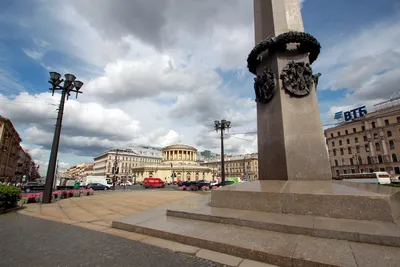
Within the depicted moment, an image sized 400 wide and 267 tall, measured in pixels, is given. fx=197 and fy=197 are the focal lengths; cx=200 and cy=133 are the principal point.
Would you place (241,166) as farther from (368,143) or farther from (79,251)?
(79,251)

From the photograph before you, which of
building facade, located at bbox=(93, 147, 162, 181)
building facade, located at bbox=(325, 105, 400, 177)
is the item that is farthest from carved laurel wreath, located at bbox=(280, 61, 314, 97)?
building facade, located at bbox=(93, 147, 162, 181)

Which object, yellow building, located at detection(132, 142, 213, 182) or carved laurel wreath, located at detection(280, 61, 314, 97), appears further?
yellow building, located at detection(132, 142, 213, 182)

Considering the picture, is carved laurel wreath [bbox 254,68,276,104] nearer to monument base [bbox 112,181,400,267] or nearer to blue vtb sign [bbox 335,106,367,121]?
monument base [bbox 112,181,400,267]

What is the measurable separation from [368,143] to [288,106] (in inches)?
2358

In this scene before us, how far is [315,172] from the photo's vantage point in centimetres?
593

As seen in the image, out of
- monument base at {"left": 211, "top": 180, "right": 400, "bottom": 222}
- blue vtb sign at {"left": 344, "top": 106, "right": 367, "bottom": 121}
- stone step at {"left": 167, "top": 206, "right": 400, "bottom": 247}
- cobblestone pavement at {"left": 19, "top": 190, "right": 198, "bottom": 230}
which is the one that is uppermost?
blue vtb sign at {"left": 344, "top": 106, "right": 367, "bottom": 121}

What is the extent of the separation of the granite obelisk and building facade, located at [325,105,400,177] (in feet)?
185

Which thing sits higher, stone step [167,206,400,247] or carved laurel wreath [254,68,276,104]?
carved laurel wreath [254,68,276,104]

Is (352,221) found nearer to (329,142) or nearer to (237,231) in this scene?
(237,231)

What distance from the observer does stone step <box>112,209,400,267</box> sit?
2592 millimetres

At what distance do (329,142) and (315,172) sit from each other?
64.5 m

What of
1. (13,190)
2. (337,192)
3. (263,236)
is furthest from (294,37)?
(13,190)

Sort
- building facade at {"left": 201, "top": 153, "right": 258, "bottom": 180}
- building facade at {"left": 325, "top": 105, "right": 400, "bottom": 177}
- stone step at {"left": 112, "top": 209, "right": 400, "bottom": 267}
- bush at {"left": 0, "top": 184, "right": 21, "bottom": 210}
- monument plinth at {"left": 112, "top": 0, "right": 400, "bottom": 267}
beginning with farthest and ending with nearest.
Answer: building facade at {"left": 201, "top": 153, "right": 258, "bottom": 180}, building facade at {"left": 325, "top": 105, "right": 400, "bottom": 177}, bush at {"left": 0, "top": 184, "right": 21, "bottom": 210}, monument plinth at {"left": 112, "top": 0, "right": 400, "bottom": 267}, stone step at {"left": 112, "top": 209, "right": 400, "bottom": 267}

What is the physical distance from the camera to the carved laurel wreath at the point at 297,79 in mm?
6765
